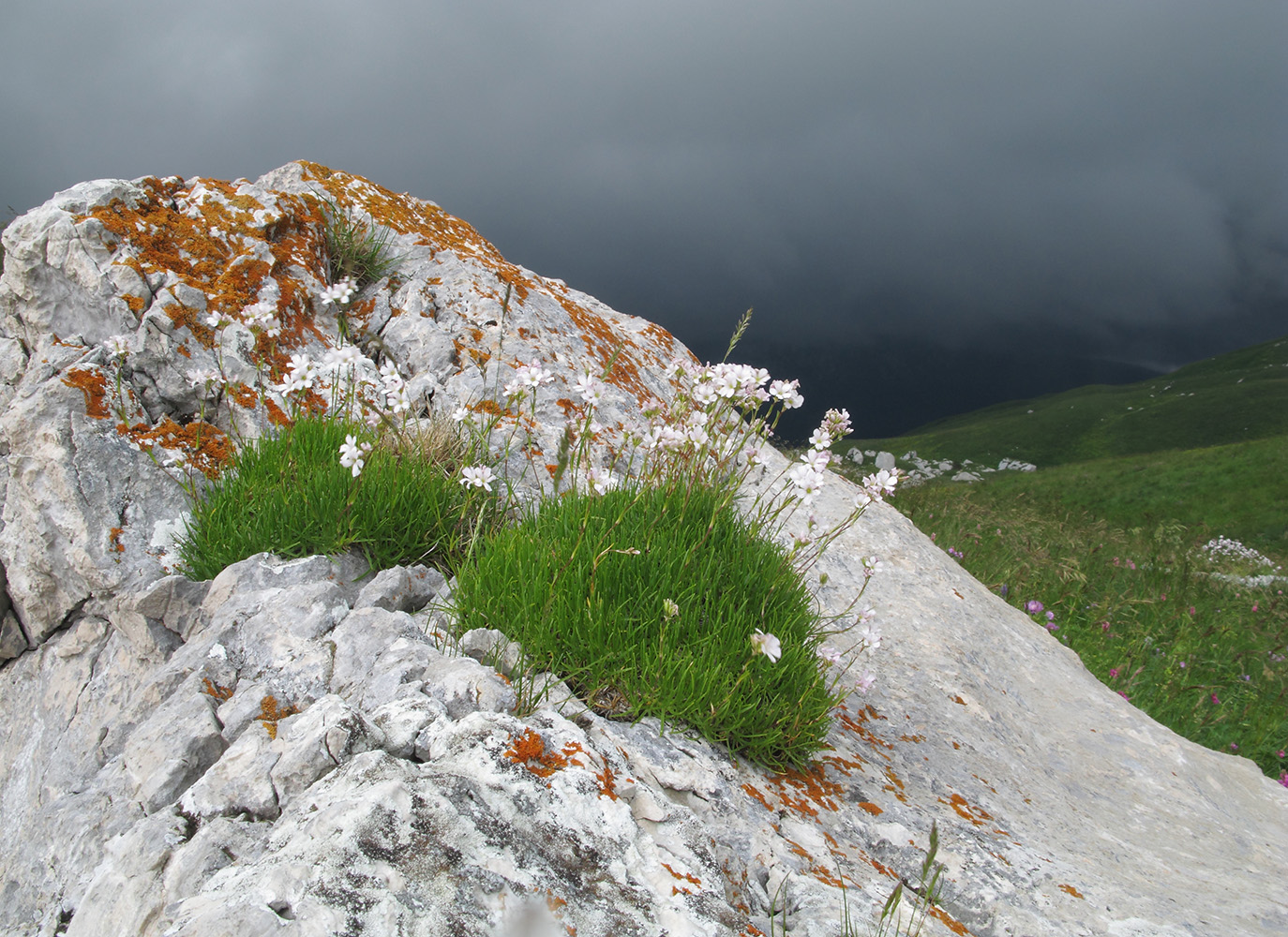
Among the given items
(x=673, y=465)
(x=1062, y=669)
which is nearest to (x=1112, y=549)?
(x=1062, y=669)

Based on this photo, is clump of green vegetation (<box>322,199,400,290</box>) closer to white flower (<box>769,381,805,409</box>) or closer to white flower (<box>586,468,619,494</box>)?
white flower (<box>586,468,619,494</box>)

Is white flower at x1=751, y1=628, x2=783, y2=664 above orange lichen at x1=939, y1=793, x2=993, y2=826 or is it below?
above

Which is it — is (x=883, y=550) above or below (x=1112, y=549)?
below

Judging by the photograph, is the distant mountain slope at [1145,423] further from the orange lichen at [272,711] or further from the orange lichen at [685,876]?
the orange lichen at [685,876]

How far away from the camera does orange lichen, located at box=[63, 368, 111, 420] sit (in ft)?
15.7

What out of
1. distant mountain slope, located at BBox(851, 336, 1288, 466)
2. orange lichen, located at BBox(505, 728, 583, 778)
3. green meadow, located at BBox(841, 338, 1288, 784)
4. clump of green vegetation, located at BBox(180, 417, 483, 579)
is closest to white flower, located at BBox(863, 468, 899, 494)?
clump of green vegetation, located at BBox(180, 417, 483, 579)

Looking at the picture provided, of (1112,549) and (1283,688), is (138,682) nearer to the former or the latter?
(1283,688)

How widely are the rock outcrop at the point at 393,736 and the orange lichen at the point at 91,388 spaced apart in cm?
2

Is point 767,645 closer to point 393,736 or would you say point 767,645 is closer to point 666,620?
point 666,620

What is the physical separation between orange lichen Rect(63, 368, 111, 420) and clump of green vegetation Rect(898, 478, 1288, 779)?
9.59 meters

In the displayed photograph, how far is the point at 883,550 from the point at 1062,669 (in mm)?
1954

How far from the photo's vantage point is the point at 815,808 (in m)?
3.30

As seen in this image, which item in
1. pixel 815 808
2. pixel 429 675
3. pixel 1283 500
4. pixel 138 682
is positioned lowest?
pixel 138 682

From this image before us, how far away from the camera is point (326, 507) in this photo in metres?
4.36
